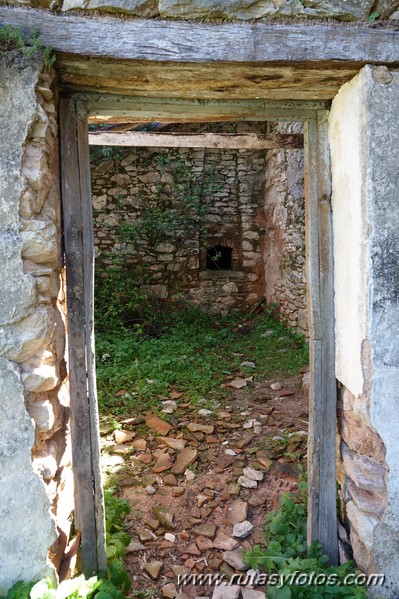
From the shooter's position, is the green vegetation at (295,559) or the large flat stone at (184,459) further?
the large flat stone at (184,459)

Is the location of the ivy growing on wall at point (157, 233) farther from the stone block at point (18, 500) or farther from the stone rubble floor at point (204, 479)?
the stone block at point (18, 500)

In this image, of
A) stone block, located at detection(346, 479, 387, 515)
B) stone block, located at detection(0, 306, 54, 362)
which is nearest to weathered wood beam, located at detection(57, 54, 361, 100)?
stone block, located at detection(0, 306, 54, 362)

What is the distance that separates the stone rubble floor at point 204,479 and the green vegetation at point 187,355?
1.22ft

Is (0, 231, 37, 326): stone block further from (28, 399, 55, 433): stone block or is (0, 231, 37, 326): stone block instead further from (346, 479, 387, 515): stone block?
(346, 479, 387, 515): stone block

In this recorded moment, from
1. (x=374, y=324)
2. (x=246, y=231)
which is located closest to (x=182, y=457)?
(x=374, y=324)

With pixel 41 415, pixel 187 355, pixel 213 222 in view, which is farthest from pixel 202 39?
pixel 213 222

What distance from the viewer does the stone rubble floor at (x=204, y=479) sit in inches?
105

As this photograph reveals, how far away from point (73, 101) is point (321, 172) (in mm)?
1301

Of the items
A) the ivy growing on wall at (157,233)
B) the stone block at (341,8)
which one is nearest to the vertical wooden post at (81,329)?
the stone block at (341,8)

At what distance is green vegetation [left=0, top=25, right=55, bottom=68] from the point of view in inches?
63.4

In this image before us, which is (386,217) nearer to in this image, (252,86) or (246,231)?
(252,86)

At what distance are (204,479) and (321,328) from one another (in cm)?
189

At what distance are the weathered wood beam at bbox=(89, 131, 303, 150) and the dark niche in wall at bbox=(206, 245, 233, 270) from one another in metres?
3.78

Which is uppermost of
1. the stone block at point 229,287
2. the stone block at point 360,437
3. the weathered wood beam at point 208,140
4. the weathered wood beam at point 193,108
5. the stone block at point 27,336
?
the weathered wood beam at point 208,140
